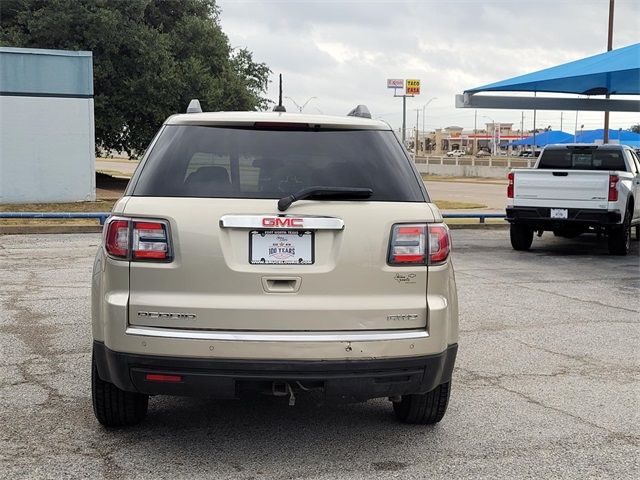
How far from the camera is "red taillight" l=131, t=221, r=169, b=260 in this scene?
376cm

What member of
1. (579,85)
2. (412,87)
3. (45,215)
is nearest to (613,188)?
(579,85)

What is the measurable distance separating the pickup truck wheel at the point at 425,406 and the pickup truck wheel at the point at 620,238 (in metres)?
9.71

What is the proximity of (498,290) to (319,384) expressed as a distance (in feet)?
20.9

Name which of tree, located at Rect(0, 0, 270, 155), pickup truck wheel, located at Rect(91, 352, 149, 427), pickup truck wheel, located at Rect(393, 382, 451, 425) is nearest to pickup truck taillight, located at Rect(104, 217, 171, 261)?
pickup truck wheel, located at Rect(91, 352, 149, 427)

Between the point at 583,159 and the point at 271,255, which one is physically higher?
the point at 583,159

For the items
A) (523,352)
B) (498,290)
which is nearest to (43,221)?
(498,290)

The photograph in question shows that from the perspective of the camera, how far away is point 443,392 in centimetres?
444

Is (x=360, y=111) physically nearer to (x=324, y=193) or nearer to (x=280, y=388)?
(x=324, y=193)

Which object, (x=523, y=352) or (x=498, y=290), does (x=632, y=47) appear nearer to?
(x=498, y=290)

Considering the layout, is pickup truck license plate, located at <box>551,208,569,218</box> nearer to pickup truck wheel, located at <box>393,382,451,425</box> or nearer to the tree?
pickup truck wheel, located at <box>393,382,451,425</box>

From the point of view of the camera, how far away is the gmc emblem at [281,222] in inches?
148

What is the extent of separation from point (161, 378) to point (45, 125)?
54.6 feet

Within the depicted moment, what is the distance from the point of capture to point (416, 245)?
3.90m

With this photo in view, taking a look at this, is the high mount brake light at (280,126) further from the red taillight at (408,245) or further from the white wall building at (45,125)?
the white wall building at (45,125)
